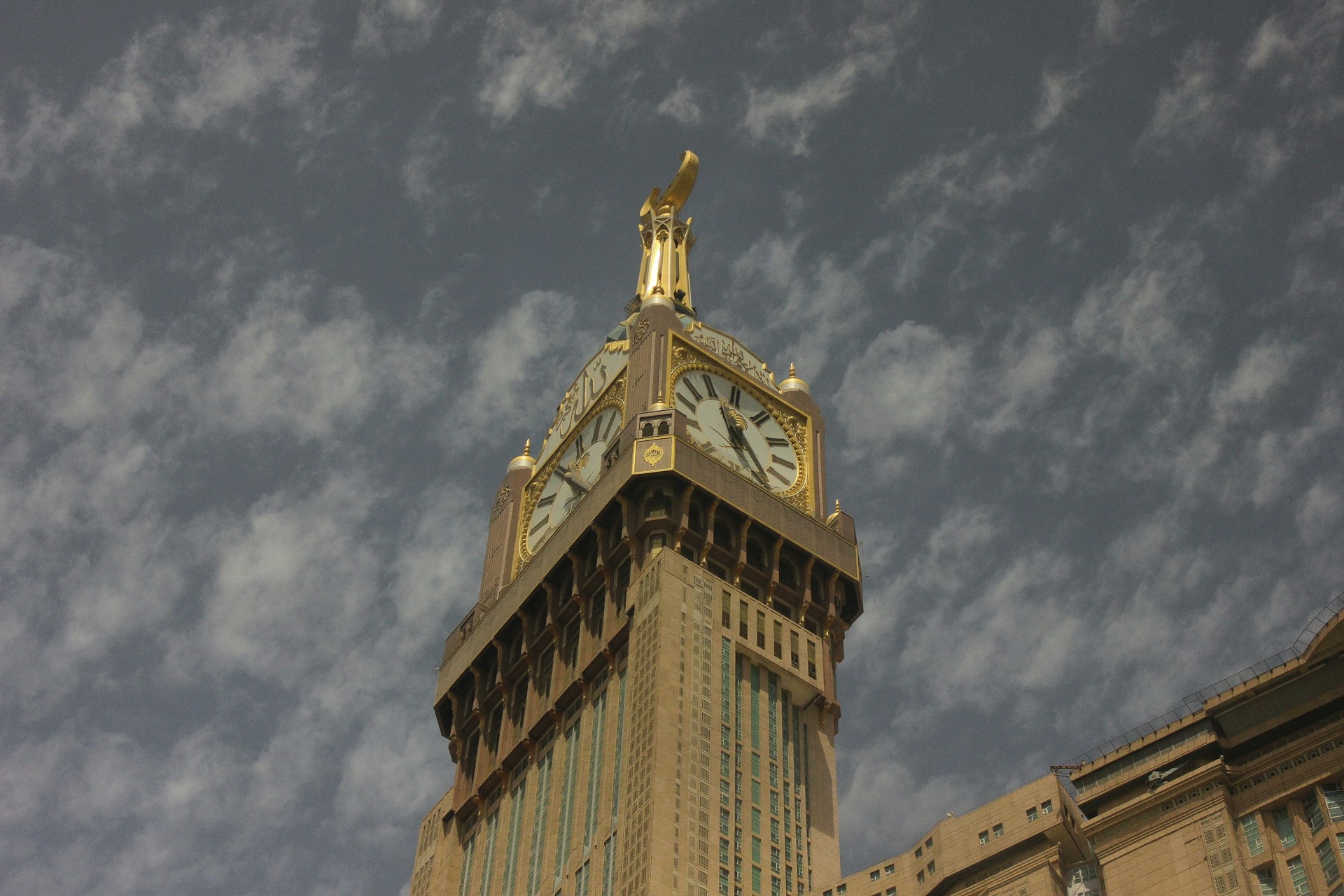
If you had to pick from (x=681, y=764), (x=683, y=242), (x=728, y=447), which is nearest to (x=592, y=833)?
(x=681, y=764)

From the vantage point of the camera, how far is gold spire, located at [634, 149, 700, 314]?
14000 cm

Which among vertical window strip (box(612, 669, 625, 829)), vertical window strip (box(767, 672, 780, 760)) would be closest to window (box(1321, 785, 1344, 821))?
vertical window strip (box(767, 672, 780, 760))

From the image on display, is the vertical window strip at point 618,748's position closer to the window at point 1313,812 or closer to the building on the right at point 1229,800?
the building on the right at point 1229,800

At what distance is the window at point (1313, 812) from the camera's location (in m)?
71.5

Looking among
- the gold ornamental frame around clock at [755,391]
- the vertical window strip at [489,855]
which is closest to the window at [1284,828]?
the vertical window strip at [489,855]

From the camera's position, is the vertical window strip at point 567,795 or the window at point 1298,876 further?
the vertical window strip at point 567,795

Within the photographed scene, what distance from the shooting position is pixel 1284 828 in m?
72.6

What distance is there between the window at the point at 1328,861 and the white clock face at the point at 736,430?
52.0 m

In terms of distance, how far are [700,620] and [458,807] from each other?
73.6 ft

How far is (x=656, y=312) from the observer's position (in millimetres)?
128500

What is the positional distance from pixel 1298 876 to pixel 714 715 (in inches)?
1418

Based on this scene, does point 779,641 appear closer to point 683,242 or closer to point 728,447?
point 728,447

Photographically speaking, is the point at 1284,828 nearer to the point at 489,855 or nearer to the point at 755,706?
the point at 755,706

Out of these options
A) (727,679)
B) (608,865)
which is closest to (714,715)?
(727,679)
